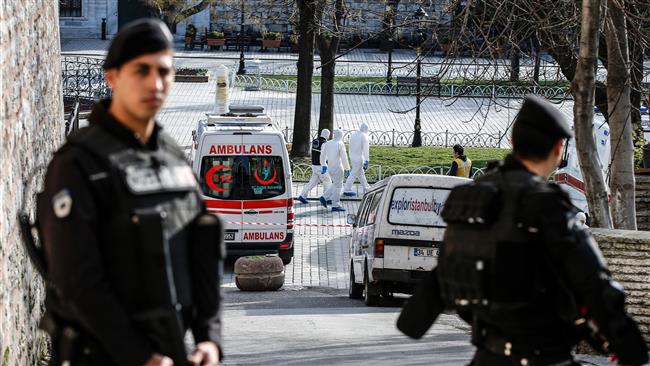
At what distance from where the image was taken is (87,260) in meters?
4.05

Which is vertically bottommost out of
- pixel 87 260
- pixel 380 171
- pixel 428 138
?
pixel 428 138

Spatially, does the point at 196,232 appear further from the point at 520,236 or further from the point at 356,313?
the point at 356,313

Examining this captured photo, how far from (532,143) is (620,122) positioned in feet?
27.9

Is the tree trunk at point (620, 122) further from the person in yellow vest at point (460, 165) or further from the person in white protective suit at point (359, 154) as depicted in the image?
the person in white protective suit at point (359, 154)

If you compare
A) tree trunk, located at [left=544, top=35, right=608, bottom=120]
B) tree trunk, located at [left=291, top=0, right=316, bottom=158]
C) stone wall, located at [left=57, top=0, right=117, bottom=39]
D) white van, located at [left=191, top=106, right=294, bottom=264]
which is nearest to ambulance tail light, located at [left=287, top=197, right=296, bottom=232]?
white van, located at [left=191, top=106, right=294, bottom=264]

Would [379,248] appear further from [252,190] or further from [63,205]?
[63,205]

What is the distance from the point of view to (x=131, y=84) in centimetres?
432

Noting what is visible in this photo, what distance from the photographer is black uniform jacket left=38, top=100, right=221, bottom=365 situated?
4.05 m

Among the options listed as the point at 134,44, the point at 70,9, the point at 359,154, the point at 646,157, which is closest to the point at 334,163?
the point at 359,154

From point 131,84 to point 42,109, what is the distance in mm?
4911

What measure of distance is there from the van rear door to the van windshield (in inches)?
173

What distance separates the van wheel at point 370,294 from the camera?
16.7 meters

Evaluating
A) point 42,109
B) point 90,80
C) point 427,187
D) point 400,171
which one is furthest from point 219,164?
point 90,80

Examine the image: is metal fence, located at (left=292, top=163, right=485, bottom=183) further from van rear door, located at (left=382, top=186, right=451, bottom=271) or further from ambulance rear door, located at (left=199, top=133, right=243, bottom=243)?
van rear door, located at (left=382, top=186, right=451, bottom=271)
